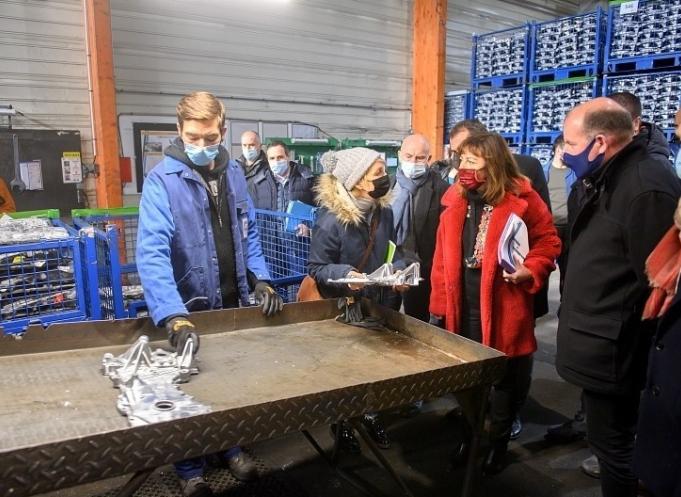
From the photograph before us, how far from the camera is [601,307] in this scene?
1775 mm

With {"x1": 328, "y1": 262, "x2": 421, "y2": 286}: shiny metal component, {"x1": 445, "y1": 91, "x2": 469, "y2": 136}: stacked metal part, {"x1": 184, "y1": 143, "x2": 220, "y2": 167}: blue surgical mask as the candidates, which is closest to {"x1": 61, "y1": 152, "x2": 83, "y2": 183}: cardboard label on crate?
{"x1": 184, "y1": 143, "x2": 220, "y2": 167}: blue surgical mask

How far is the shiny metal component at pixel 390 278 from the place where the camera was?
2.00 meters

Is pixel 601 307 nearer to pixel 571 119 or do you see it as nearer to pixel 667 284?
pixel 667 284

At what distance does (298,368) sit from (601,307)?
1033 mm

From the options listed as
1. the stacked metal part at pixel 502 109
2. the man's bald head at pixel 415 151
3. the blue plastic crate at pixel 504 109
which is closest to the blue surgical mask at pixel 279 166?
the man's bald head at pixel 415 151

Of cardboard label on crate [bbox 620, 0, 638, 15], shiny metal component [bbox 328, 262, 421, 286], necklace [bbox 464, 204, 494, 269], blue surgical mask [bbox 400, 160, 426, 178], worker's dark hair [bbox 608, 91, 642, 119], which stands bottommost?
shiny metal component [bbox 328, 262, 421, 286]

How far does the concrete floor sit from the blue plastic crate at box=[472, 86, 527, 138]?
5.07 meters

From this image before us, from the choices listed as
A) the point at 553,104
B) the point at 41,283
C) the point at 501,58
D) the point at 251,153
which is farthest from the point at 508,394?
the point at 501,58

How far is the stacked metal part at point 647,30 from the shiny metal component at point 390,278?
5.36 meters

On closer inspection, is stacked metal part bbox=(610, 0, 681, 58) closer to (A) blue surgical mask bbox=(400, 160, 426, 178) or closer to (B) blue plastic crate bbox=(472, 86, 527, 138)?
(B) blue plastic crate bbox=(472, 86, 527, 138)

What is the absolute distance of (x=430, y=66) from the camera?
26.9ft

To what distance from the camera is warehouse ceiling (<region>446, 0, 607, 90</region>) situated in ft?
29.6

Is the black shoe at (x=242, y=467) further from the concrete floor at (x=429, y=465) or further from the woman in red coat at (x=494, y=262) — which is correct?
the woman in red coat at (x=494, y=262)

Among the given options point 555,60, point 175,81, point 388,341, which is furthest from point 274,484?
point 555,60
